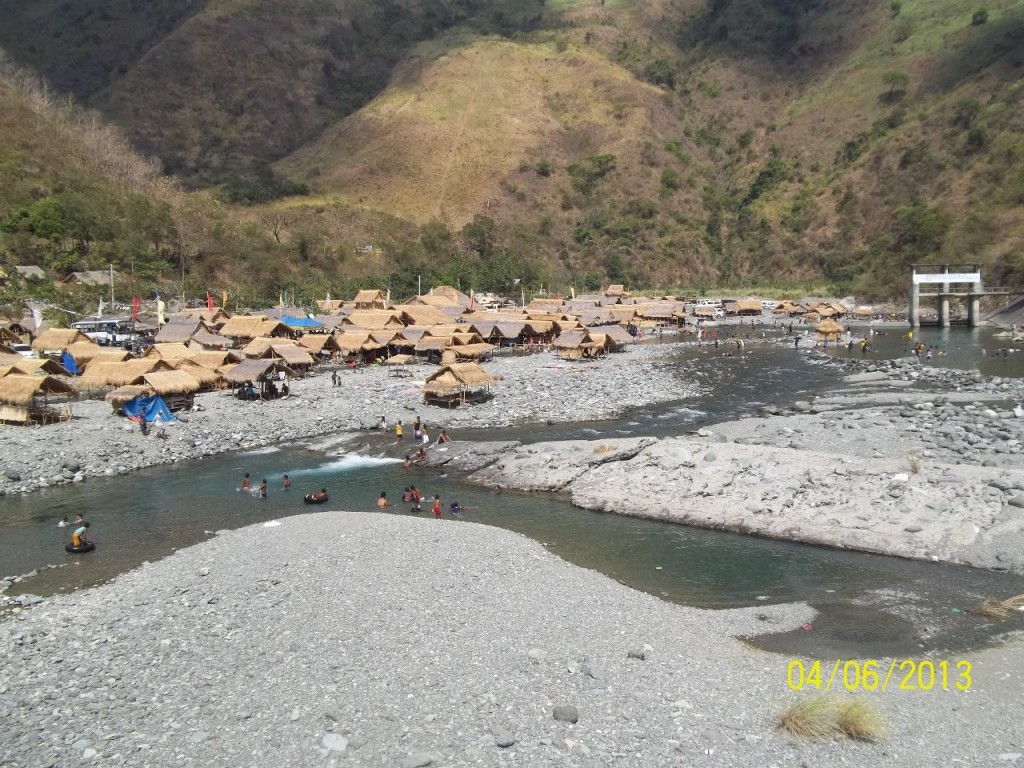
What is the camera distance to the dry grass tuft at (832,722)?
8164mm

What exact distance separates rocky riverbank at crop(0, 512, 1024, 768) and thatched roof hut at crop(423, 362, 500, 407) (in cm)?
A: 1675

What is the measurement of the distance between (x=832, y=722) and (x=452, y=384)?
22.8 meters

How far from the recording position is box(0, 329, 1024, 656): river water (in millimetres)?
11664

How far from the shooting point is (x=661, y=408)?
2995 cm

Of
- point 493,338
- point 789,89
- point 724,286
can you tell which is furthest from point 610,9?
point 493,338

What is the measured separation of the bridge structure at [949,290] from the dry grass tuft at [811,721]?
59.3m

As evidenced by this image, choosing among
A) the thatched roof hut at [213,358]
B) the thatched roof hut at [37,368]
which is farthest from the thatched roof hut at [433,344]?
the thatched roof hut at [37,368]

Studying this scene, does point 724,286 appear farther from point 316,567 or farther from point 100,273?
point 316,567

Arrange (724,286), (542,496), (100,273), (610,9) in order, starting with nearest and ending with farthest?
1. (542,496)
2. (100,273)
3. (724,286)
4. (610,9)

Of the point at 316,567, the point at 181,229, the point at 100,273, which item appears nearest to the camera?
the point at 316,567

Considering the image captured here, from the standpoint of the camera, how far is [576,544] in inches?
616

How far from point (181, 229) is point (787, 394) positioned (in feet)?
193

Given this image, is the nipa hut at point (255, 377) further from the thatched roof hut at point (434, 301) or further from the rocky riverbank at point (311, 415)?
the thatched roof hut at point (434, 301)

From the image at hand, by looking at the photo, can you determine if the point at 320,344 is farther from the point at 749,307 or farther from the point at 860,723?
the point at 749,307
